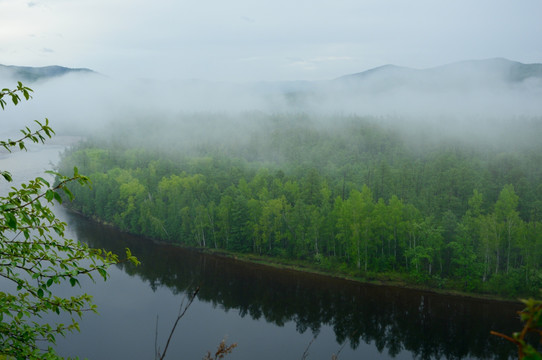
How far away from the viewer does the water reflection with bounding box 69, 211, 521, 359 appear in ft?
71.8

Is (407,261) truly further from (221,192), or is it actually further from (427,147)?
(427,147)

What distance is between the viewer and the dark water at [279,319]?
2081 centimetres

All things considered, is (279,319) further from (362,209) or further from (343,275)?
(362,209)

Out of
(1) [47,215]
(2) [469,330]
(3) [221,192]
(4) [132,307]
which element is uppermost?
(1) [47,215]

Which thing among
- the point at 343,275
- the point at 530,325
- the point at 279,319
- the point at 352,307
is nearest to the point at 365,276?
the point at 343,275

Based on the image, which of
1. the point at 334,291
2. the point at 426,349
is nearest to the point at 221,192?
the point at 334,291

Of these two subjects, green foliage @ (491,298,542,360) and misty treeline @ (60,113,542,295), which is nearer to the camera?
green foliage @ (491,298,542,360)

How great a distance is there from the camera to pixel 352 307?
25359mm

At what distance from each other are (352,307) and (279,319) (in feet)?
17.1

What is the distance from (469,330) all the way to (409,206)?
11.3 metres

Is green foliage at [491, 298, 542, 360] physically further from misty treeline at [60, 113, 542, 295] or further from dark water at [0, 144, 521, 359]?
misty treeline at [60, 113, 542, 295]

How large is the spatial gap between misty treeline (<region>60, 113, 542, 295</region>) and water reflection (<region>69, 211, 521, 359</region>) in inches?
97.5

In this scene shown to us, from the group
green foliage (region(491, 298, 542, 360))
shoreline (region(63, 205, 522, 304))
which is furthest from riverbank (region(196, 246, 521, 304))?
green foliage (region(491, 298, 542, 360))

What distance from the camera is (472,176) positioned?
133 feet
